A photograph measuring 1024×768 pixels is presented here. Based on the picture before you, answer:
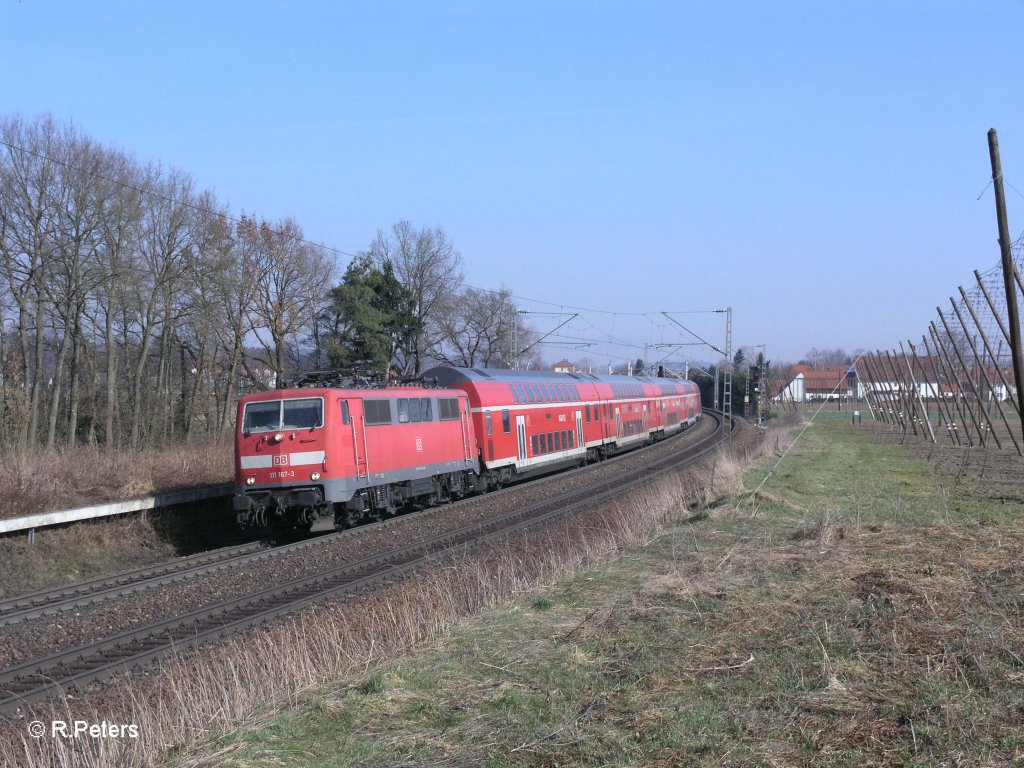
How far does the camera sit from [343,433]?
18.0m

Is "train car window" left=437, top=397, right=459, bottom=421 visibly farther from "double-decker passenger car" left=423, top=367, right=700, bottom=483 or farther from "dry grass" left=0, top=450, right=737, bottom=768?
"dry grass" left=0, top=450, right=737, bottom=768

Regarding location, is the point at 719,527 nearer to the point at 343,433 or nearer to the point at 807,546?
the point at 807,546

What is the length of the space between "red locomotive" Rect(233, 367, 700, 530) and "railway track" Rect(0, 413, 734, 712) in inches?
50.9

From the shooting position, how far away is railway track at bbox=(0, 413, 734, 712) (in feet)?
30.4

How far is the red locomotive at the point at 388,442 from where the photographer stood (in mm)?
17719

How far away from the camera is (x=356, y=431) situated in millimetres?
18500

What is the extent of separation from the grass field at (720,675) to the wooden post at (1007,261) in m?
5.89

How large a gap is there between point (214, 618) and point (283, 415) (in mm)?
6659

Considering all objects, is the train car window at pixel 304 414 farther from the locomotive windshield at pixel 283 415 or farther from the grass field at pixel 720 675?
the grass field at pixel 720 675

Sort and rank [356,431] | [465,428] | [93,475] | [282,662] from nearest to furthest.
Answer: [282,662] < [356,431] < [93,475] < [465,428]

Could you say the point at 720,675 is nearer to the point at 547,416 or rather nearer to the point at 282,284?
the point at 547,416

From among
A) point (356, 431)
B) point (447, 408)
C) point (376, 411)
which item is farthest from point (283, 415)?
point (447, 408)

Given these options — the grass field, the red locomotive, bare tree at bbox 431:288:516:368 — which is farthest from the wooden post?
bare tree at bbox 431:288:516:368

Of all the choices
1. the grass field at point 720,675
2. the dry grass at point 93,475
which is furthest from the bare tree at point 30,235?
the grass field at point 720,675
